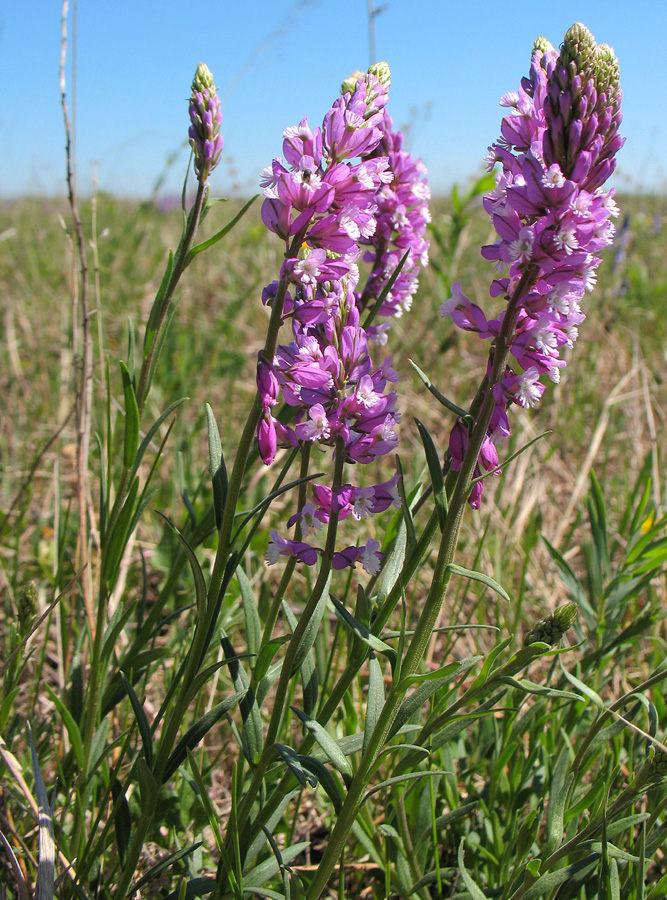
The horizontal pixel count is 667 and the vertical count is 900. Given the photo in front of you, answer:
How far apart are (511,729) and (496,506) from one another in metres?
1.55

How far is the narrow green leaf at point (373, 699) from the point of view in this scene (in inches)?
54.5

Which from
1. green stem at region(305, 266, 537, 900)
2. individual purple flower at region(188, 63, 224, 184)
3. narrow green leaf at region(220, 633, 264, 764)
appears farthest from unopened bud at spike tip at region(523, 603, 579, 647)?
individual purple flower at region(188, 63, 224, 184)

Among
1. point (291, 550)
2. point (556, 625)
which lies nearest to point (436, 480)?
point (291, 550)

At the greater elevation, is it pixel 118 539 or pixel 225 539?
pixel 225 539

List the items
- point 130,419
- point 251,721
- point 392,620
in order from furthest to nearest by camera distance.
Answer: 1. point 392,620
2. point 130,419
3. point 251,721

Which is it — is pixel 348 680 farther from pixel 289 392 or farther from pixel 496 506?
pixel 496 506

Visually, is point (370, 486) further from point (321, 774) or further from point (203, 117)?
point (203, 117)

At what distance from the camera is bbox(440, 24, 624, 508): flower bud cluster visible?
1149mm

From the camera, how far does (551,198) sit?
1185 millimetres

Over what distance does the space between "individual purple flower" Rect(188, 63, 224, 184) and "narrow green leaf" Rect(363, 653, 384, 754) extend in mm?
1104

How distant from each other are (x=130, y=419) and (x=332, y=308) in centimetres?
62

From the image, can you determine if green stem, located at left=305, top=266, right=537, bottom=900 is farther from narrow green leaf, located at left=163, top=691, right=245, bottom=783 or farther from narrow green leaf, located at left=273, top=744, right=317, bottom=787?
narrow green leaf, located at left=163, top=691, right=245, bottom=783

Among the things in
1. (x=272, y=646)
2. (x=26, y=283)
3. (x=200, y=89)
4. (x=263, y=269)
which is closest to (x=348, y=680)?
(x=272, y=646)

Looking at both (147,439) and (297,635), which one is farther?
(147,439)
